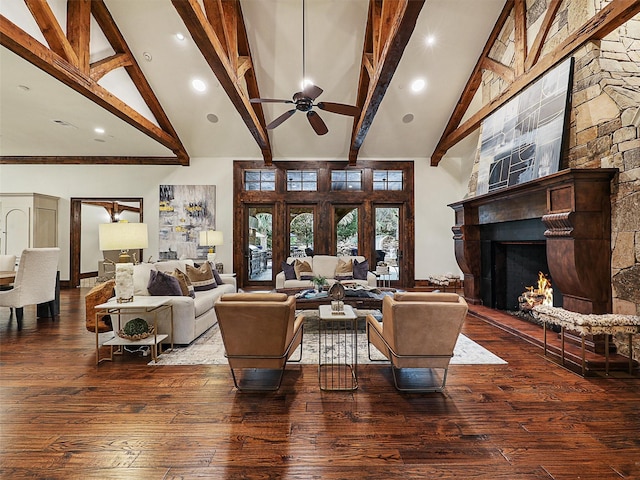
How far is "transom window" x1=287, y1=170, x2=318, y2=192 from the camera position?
7.71m

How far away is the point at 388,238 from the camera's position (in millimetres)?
7766

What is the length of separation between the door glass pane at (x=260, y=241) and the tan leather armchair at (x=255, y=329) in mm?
5284

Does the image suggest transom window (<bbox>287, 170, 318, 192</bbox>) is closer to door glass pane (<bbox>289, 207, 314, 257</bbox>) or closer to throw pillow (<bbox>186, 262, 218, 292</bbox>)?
door glass pane (<bbox>289, 207, 314, 257</bbox>)

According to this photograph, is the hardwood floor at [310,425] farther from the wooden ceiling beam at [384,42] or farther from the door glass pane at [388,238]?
the door glass pane at [388,238]

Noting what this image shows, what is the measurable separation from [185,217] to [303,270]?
3.54 meters

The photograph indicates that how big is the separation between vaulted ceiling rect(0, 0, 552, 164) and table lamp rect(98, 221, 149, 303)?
227 cm

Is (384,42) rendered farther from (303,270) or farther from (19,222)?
(19,222)

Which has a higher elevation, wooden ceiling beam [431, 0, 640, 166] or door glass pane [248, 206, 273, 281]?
wooden ceiling beam [431, 0, 640, 166]

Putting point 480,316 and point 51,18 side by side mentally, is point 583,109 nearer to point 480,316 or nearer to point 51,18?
point 480,316

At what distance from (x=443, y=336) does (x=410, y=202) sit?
222 inches

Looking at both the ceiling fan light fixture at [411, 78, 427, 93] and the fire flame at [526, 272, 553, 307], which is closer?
the fire flame at [526, 272, 553, 307]

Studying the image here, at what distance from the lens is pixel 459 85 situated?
591 centimetres

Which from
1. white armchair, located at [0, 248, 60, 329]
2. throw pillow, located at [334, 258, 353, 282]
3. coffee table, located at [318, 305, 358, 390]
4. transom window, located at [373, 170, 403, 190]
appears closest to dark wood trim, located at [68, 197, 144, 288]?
white armchair, located at [0, 248, 60, 329]

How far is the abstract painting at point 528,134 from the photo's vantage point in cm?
351
